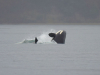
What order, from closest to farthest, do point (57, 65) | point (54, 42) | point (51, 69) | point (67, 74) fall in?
1. point (67, 74)
2. point (51, 69)
3. point (57, 65)
4. point (54, 42)

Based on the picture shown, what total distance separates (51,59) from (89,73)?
7532 mm

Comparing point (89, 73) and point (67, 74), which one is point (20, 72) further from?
point (89, 73)

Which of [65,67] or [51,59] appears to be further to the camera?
[51,59]

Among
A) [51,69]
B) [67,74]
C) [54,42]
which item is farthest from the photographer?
[54,42]

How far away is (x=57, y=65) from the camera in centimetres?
2831

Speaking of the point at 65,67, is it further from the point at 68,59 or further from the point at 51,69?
the point at 68,59


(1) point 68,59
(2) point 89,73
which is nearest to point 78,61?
(1) point 68,59

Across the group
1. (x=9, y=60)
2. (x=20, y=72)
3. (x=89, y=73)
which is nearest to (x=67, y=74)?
(x=89, y=73)

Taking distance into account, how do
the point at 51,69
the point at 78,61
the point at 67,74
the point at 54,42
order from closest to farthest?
1. the point at 67,74
2. the point at 51,69
3. the point at 78,61
4. the point at 54,42

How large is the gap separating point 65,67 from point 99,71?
3.12 meters

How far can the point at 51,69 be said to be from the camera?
26516 millimetres

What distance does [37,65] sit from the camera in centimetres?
2833

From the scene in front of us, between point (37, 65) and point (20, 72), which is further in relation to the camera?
point (37, 65)

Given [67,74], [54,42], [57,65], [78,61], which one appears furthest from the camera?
[54,42]
